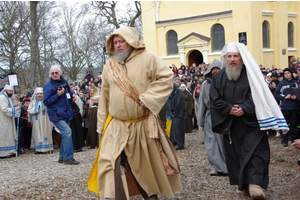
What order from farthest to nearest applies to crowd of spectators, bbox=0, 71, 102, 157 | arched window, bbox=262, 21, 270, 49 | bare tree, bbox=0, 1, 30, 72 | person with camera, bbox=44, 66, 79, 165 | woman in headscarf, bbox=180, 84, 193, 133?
arched window, bbox=262, 21, 270, 49 < bare tree, bbox=0, 1, 30, 72 < woman in headscarf, bbox=180, 84, 193, 133 < crowd of spectators, bbox=0, 71, 102, 157 < person with camera, bbox=44, 66, 79, 165

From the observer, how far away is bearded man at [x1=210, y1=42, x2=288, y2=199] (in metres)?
4.64

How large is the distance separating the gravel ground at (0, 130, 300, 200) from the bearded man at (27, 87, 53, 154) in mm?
1231

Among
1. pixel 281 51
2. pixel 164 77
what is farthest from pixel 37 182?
pixel 281 51

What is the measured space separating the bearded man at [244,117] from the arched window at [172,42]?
2563 centimetres

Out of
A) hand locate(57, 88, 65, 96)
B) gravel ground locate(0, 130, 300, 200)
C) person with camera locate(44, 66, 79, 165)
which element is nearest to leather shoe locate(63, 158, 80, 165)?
gravel ground locate(0, 130, 300, 200)

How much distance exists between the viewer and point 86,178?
6.43m

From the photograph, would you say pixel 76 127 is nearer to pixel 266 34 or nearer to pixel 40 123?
pixel 40 123

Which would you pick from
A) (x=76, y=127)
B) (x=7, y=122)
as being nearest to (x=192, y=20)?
(x=76, y=127)

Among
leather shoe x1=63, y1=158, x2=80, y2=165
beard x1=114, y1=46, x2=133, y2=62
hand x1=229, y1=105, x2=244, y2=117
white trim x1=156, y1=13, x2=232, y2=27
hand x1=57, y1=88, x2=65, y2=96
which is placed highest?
white trim x1=156, y1=13, x2=232, y2=27

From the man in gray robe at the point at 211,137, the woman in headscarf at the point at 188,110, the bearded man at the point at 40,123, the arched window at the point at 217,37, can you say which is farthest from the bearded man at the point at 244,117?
the arched window at the point at 217,37

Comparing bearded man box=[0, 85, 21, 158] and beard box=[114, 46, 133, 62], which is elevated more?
beard box=[114, 46, 133, 62]

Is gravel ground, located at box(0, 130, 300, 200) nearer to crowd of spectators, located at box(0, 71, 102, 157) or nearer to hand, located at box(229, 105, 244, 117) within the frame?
hand, located at box(229, 105, 244, 117)

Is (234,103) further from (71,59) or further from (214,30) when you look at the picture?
(71,59)

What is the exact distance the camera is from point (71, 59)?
4384cm
